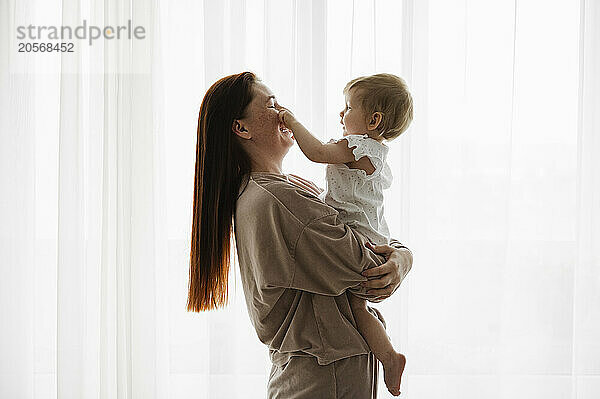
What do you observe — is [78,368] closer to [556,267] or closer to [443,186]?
[443,186]

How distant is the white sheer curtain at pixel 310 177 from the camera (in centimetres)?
257

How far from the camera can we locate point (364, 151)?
155 centimetres

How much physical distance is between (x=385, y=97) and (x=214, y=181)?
443 millimetres

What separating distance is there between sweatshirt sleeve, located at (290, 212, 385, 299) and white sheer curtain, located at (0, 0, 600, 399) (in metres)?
1.15

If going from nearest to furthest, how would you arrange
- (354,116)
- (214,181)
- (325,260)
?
(325,260)
(214,181)
(354,116)

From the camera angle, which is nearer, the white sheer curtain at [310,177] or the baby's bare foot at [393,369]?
the baby's bare foot at [393,369]

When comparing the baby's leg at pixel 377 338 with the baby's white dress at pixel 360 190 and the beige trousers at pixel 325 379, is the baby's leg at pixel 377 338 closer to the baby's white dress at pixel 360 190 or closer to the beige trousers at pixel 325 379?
the beige trousers at pixel 325 379

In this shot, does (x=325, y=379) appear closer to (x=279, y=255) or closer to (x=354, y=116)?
(x=279, y=255)

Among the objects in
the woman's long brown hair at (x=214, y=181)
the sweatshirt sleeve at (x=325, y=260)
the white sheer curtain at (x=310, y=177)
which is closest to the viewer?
the sweatshirt sleeve at (x=325, y=260)

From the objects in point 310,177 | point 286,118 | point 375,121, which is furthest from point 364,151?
point 310,177

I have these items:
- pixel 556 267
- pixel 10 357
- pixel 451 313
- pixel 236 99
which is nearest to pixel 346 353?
pixel 236 99

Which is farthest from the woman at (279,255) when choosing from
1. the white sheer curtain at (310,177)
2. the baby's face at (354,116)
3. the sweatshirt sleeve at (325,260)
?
the white sheer curtain at (310,177)

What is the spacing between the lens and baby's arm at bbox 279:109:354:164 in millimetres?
1513

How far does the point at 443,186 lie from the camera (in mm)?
2623
